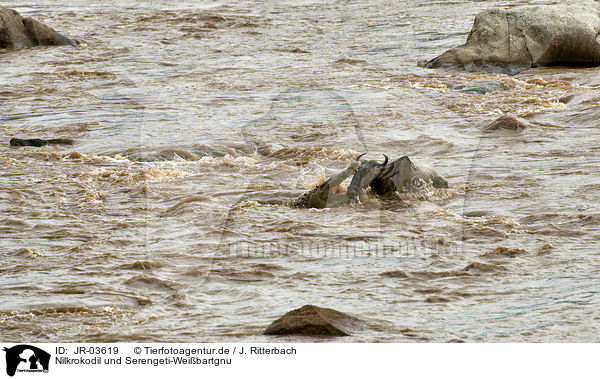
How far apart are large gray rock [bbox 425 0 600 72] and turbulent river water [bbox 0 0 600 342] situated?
38cm

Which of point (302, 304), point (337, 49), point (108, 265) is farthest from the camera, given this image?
point (337, 49)

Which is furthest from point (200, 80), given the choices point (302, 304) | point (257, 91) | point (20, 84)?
point (302, 304)

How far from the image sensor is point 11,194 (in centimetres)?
834

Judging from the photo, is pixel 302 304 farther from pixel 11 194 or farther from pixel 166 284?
pixel 11 194

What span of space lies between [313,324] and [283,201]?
3121 millimetres

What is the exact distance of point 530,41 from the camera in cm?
1435

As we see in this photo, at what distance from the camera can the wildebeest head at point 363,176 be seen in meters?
7.67

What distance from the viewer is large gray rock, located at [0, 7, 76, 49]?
17.8m

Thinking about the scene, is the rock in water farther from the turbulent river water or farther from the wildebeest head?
the wildebeest head

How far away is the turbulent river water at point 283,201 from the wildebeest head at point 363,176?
0.73 ft

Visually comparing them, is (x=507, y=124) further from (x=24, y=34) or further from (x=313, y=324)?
(x=24, y=34)

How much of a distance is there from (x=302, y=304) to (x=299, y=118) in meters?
6.24
